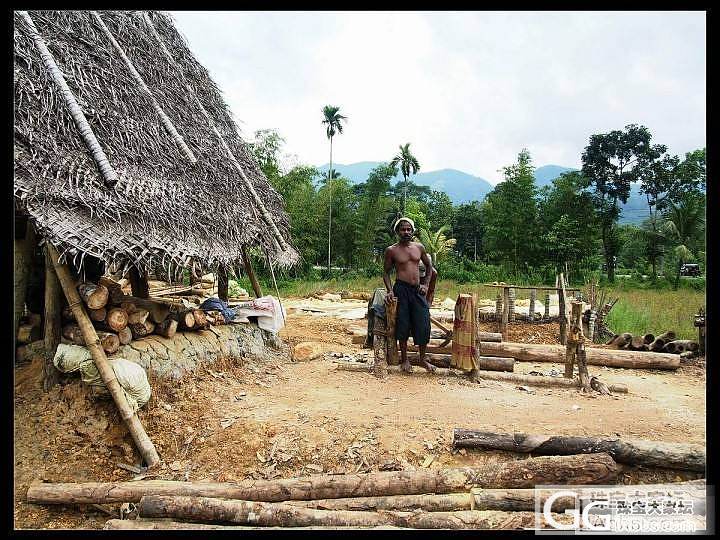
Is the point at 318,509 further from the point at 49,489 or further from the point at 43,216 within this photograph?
the point at 43,216

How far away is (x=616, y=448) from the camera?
3.67 meters

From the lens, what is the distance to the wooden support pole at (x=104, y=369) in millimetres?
4289

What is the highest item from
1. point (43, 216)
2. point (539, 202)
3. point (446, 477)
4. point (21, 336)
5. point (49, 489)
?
point (539, 202)

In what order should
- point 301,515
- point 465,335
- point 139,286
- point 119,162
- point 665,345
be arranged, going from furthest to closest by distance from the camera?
→ point 665,345, point 139,286, point 465,335, point 119,162, point 301,515

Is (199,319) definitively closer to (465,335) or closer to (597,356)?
(465,335)

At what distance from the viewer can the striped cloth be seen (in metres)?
5.94

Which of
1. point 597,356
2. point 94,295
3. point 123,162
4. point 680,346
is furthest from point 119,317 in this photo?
point 680,346

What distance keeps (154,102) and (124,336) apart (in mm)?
3258

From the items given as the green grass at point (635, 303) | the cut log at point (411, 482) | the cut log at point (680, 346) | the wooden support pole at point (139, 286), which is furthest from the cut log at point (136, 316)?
the green grass at point (635, 303)

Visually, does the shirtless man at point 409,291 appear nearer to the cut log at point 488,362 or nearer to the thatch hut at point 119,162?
the cut log at point 488,362

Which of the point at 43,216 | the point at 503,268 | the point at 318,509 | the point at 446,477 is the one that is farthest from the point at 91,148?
Answer: the point at 503,268

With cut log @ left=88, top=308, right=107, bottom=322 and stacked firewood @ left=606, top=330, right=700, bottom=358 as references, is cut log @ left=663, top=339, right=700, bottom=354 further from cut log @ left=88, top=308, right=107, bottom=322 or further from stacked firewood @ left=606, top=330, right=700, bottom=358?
cut log @ left=88, top=308, right=107, bottom=322
